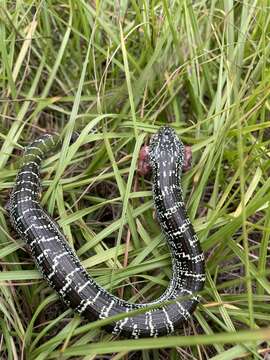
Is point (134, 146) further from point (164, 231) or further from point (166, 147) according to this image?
point (164, 231)

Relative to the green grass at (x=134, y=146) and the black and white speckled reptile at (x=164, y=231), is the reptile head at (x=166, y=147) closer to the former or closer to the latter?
the black and white speckled reptile at (x=164, y=231)

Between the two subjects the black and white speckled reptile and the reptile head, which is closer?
the black and white speckled reptile

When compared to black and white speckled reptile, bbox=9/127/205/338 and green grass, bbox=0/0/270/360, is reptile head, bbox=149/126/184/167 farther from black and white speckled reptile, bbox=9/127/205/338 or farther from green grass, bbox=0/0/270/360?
green grass, bbox=0/0/270/360

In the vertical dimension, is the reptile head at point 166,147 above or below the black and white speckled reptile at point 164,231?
above

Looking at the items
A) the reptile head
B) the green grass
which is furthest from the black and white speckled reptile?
the green grass

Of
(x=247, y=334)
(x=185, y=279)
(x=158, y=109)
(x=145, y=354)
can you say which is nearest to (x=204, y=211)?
(x=185, y=279)

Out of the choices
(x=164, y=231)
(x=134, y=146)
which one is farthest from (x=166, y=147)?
(x=164, y=231)

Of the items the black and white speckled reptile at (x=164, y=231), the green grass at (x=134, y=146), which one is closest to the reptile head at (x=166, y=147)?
the black and white speckled reptile at (x=164, y=231)
